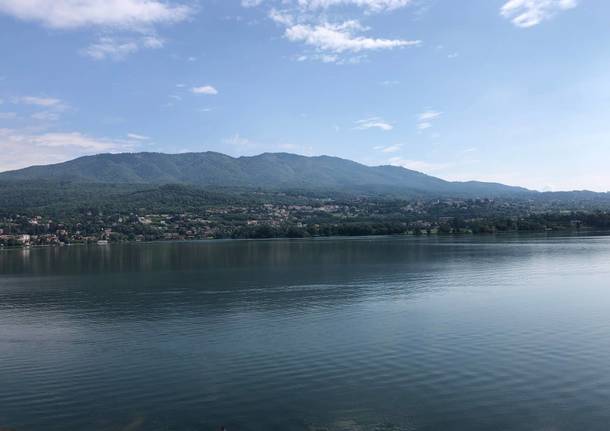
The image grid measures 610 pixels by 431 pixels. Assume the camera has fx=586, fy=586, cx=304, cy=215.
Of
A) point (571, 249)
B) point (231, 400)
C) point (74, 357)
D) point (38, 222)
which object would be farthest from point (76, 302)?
point (38, 222)

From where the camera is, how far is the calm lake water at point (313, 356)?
51.0ft

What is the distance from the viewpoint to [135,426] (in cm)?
1487

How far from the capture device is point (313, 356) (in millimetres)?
21844

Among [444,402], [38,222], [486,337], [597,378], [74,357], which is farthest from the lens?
[38,222]

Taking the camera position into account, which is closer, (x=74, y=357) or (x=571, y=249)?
(x=74, y=357)

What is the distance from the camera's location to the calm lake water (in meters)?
15.5

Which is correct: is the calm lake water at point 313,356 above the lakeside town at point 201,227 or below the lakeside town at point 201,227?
below

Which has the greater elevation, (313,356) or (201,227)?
(201,227)

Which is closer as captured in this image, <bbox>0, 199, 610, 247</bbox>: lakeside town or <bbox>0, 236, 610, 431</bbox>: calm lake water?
<bbox>0, 236, 610, 431</bbox>: calm lake water

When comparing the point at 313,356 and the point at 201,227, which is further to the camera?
the point at 201,227

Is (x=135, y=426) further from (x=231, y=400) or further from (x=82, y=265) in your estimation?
(x=82, y=265)

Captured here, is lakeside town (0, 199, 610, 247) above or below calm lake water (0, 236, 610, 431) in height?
above

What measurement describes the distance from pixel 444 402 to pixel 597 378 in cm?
564

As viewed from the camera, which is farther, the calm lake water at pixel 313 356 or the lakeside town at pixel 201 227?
the lakeside town at pixel 201 227
